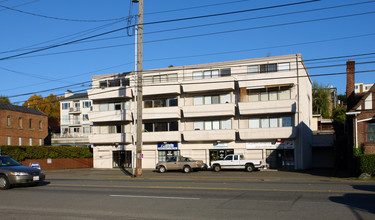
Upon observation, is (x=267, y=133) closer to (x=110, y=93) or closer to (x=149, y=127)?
(x=149, y=127)

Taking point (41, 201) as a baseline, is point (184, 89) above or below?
above

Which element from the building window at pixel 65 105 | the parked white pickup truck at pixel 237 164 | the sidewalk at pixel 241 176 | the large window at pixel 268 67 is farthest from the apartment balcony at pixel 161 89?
the building window at pixel 65 105

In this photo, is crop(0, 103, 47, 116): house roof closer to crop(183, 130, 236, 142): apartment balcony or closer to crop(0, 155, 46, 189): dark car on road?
crop(183, 130, 236, 142): apartment balcony

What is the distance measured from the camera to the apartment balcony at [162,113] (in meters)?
41.1

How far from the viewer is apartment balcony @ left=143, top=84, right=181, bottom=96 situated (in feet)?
135

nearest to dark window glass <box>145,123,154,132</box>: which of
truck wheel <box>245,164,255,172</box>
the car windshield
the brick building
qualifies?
truck wheel <box>245,164,255,172</box>

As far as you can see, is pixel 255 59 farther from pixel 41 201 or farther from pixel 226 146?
pixel 41 201

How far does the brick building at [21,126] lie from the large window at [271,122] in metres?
35.5

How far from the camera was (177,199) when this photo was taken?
13.7 metres

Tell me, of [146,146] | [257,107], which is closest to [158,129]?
[146,146]

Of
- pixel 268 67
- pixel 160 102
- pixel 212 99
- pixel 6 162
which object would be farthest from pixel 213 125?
pixel 6 162

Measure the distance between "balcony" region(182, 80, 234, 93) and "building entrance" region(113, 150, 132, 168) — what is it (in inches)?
472

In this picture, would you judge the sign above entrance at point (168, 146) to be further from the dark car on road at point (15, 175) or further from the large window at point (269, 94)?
the dark car on road at point (15, 175)

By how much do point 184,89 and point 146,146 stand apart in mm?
8956
